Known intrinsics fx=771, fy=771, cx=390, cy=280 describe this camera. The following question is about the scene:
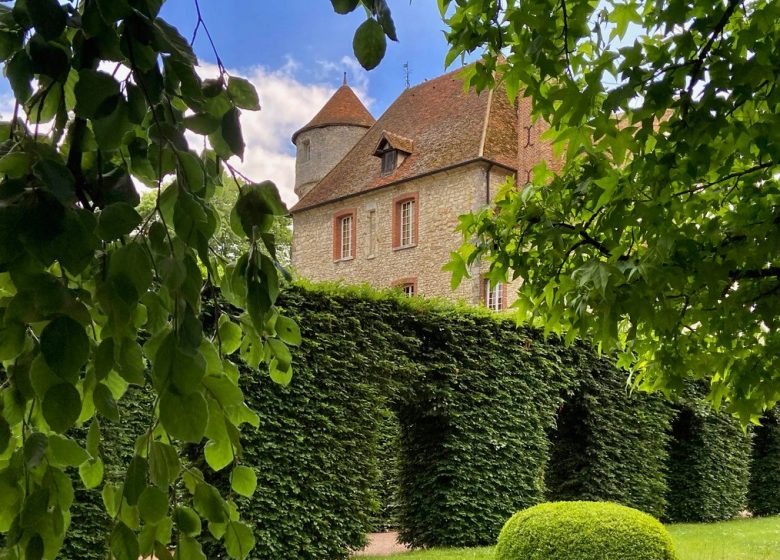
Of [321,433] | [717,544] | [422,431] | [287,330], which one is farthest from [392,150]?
[287,330]

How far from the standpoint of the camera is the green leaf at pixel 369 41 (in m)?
0.96

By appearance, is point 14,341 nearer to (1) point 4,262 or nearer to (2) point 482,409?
(1) point 4,262

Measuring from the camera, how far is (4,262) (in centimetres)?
74

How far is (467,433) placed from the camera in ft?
35.4

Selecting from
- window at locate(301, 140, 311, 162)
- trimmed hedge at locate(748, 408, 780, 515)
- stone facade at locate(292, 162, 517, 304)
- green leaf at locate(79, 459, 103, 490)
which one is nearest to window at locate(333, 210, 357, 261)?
stone facade at locate(292, 162, 517, 304)

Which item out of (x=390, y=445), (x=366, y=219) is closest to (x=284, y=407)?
(x=390, y=445)

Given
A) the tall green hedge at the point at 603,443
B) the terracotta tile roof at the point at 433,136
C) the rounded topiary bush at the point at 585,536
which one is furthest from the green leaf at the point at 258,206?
the terracotta tile roof at the point at 433,136

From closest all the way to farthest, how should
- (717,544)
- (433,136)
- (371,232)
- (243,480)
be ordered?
(243,480)
(717,544)
(433,136)
(371,232)

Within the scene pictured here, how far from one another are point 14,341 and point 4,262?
15 centimetres

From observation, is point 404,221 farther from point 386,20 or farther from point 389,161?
point 386,20

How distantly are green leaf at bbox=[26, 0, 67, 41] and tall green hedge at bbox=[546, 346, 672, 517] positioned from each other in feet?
39.1

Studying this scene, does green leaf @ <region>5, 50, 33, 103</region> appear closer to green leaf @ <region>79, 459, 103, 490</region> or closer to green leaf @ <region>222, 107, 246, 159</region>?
green leaf @ <region>222, 107, 246, 159</region>

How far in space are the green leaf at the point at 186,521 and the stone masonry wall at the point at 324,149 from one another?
29.8m

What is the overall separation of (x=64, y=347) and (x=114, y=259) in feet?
0.38
